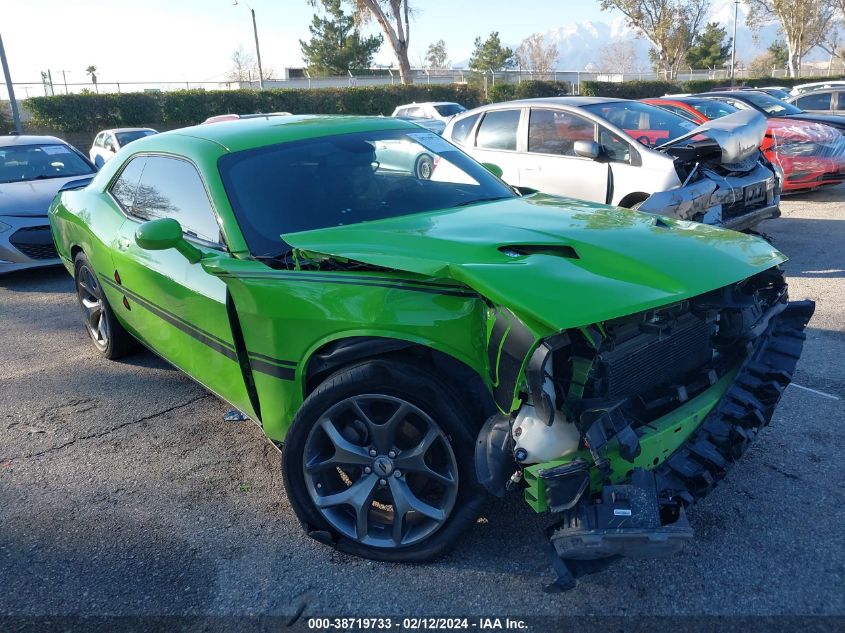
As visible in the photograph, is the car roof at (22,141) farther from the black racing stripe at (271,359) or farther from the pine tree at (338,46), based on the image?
the pine tree at (338,46)

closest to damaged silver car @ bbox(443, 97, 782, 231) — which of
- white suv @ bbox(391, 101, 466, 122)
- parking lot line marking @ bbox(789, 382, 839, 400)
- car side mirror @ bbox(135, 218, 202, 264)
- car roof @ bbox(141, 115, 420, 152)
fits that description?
parking lot line marking @ bbox(789, 382, 839, 400)

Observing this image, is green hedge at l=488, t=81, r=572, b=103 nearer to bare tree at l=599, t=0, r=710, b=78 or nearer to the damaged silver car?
bare tree at l=599, t=0, r=710, b=78

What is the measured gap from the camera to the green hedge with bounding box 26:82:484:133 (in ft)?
87.4

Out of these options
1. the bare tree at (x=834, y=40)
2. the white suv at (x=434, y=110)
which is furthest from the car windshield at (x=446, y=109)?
the bare tree at (x=834, y=40)

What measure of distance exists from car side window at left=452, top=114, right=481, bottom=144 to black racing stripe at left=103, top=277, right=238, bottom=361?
523 centimetres

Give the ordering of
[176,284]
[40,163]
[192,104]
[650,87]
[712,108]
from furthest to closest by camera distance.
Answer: [650,87]
[192,104]
[712,108]
[40,163]
[176,284]

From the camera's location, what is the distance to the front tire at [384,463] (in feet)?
8.23

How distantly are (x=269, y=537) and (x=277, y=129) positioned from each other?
219 cm

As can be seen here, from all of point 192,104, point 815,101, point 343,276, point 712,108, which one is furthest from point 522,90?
point 343,276

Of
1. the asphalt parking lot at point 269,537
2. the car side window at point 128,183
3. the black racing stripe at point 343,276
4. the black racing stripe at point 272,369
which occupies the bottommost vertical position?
the asphalt parking lot at point 269,537

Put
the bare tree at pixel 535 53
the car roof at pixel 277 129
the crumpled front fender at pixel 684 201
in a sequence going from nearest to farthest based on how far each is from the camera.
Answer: the car roof at pixel 277 129, the crumpled front fender at pixel 684 201, the bare tree at pixel 535 53

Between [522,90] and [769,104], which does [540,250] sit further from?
[522,90]

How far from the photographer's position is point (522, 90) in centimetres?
3678

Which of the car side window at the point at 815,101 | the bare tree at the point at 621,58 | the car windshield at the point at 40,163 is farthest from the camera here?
the bare tree at the point at 621,58
